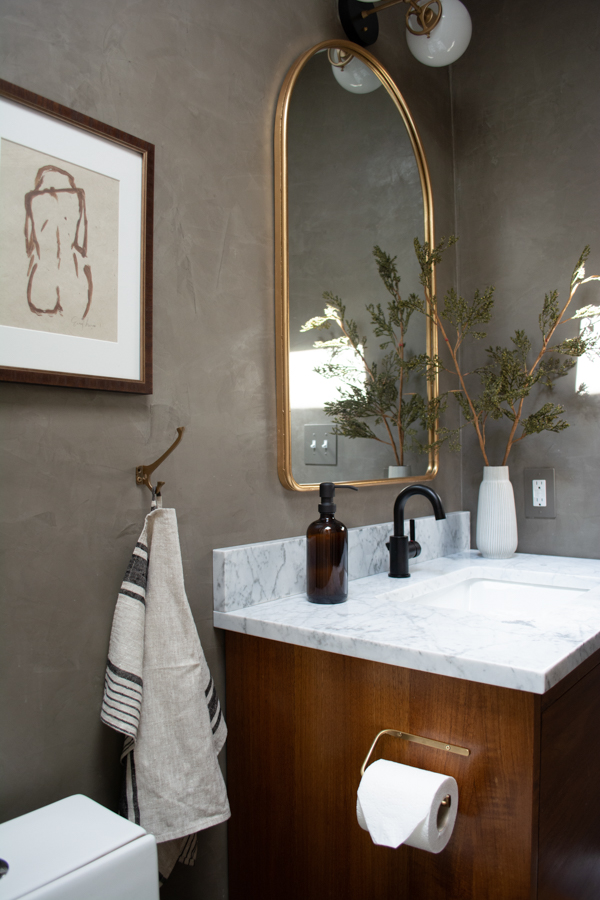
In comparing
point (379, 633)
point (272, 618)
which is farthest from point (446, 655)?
point (272, 618)

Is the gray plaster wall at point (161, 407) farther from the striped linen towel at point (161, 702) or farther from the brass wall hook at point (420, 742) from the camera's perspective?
the brass wall hook at point (420, 742)

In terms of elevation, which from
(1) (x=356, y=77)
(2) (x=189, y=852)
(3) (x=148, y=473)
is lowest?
(2) (x=189, y=852)

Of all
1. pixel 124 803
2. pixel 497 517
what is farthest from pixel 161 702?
pixel 497 517

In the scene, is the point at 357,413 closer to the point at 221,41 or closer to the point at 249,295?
the point at 249,295

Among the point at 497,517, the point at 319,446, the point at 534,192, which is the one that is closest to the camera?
the point at 319,446

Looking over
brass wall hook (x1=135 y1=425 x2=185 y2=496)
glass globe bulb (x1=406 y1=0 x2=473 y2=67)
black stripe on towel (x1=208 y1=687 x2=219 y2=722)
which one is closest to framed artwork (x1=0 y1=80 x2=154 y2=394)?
brass wall hook (x1=135 y1=425 x2=185 y2=496)

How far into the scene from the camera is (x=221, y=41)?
44.8 inches

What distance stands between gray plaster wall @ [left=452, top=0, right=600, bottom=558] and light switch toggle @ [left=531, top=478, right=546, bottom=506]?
4 cm

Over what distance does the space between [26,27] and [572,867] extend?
1396mm

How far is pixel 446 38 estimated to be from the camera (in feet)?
4.74

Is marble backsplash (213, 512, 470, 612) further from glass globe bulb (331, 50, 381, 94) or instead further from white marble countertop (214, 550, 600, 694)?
glass globe bulb (331, 50, 381, 94)

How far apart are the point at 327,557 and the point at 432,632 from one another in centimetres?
26
